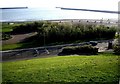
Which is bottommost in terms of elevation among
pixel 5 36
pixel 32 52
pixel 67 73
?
pixel 32 52

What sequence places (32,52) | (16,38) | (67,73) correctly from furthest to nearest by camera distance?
(16,38)
(32,52)
(67,73)

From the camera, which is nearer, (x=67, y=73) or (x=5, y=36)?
(x=67, y=73)

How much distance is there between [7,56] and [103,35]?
816 centimetres

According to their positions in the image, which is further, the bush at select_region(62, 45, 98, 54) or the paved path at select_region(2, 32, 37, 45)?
the paved path at select_region(2, 32, 37, 45)

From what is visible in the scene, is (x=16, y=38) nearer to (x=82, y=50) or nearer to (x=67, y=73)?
(x=82, y=50)

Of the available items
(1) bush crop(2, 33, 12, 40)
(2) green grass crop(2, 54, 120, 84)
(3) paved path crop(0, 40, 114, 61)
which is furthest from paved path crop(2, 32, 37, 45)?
(2) green grass crop(2, 54, 120, 84)

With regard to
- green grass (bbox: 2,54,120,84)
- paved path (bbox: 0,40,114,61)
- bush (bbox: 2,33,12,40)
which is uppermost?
bush (bbox: 2,33,12,40)

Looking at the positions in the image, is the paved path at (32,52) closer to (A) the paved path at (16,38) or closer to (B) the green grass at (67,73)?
(A) the paved path at (16,38)

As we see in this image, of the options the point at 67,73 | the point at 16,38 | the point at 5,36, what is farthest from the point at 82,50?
the point at 5,36

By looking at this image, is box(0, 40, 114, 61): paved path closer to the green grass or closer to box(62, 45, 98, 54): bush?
box(62, 45, 98, 54): bush

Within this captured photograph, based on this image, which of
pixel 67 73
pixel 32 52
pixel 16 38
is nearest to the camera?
pixel 67 73

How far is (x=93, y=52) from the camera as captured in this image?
12.7 m

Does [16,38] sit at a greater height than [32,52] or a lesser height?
greater

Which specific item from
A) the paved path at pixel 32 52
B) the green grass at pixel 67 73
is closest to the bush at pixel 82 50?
the paved path at pixel 32 52
